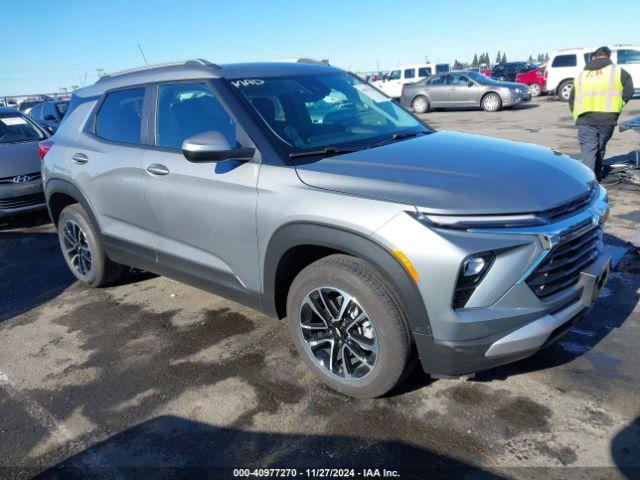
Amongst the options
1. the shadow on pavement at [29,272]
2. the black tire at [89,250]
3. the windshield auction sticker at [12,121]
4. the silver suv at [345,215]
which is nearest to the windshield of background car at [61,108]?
the windshield auction sticker at [12,121]

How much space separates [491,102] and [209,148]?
1859cm

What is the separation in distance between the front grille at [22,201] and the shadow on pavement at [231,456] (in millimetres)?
5559

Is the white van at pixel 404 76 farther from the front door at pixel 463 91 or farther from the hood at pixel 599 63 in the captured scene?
the hood at pixel 599 63

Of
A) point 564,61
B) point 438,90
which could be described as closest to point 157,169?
point 438,90

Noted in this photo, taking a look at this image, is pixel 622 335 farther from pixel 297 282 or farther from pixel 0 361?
pixel 0 361

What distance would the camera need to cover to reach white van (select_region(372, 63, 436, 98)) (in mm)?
26156

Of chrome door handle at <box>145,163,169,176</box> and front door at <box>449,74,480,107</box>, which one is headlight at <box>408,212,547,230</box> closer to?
chrome door handle at <box>145,163,169,176</box>

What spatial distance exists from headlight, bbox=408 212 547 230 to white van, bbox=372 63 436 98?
24647mm

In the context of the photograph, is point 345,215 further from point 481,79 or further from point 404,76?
point 404,76

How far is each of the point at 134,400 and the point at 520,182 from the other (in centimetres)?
251

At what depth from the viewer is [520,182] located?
2.64 metres

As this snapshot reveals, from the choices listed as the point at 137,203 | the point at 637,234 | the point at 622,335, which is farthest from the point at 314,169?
the point at 637,234

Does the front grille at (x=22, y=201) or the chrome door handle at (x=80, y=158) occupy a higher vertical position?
the chrome door handle at (x=80, y=158)

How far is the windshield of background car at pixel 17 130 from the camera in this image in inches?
317
